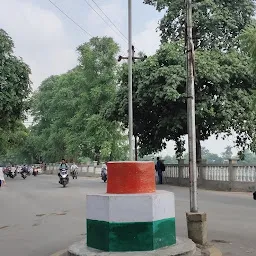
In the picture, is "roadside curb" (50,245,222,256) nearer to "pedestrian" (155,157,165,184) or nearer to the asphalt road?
the asphalt road

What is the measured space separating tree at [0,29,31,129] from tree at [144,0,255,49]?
9796 millimetres

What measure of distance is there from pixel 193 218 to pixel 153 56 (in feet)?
56.2

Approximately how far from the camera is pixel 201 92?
868 inches

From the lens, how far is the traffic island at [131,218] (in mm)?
5926

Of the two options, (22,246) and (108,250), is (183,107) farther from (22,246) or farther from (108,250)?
(108,250)

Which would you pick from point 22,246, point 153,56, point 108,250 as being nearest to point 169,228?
point 108,250

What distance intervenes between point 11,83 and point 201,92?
41.0 ft

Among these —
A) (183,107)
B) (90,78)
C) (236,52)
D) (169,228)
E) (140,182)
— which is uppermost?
(90,78)

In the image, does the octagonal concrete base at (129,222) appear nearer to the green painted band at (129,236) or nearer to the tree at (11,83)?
the green painted band at (129,236)

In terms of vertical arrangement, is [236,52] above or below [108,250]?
above

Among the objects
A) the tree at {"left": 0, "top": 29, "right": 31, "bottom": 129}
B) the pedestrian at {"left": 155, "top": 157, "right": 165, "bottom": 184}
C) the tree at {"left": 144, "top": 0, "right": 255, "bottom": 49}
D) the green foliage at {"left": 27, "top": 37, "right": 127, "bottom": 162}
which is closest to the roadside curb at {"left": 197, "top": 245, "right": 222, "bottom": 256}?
the pedestrian at {"left": 155, "top": 157, "right": 165, "bottom": 184}

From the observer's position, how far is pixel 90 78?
46062mm

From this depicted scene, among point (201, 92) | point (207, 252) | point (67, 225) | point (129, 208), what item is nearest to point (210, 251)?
point (207, 252)

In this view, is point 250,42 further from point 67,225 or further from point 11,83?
point 11,83
